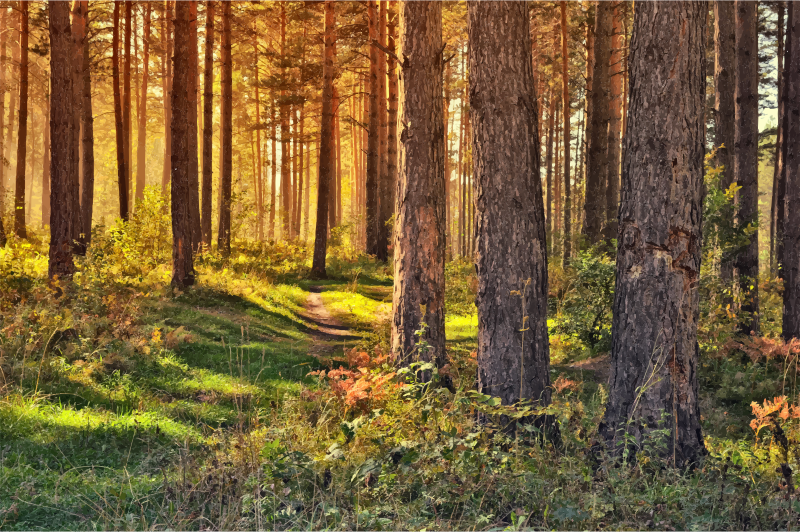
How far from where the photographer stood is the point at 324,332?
35.8ft

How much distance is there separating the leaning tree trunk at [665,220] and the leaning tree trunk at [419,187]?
2.76 m

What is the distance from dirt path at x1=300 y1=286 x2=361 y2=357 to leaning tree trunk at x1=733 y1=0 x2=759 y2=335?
689 cm

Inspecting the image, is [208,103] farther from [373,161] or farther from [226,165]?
[373,161]

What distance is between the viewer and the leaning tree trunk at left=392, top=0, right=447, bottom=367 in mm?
6812

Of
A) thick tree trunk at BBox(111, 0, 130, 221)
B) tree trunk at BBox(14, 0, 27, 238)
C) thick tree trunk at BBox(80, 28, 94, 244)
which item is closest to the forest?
thick tree trunk at BBox(111, 0, 130, 221)

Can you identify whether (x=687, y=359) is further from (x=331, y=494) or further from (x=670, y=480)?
(x=331, y=494)

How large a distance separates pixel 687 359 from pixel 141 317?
25.8ft

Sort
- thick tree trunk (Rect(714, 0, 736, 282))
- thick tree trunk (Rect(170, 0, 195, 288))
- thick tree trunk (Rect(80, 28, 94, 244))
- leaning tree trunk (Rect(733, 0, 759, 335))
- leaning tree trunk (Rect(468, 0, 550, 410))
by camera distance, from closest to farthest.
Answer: leaning tree trunk (Rect(468, 0, 550, 410)) < leaning tree trunk (Rect(733, 0, 759, 335)) < thick tree trunk (Rect(714, 0, 736, 282)) < thick tree trunk (Rect(170, 0, 195, 288)) < thick tree trunk (Rect(80, 28, 94, 244))

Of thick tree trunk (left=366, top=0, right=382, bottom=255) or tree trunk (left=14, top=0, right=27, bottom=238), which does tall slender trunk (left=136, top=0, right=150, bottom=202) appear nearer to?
tree trunk (left=14, top=0, right=27, bottom=238)

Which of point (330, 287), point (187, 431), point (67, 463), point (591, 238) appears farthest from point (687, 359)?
point (330, 287)

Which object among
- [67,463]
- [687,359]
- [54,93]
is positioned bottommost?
[67,463]

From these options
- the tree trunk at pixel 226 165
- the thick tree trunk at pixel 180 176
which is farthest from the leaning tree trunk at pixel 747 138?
the tree trunk at pixel 226 165

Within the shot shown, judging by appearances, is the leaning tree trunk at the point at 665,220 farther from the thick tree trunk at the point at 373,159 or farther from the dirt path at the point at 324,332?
the thick tree trunk at the point at 373,159

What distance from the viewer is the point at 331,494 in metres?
3.46
